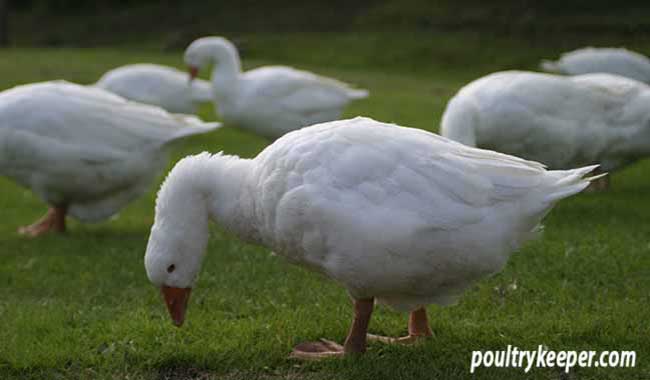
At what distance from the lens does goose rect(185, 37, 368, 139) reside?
478 inches

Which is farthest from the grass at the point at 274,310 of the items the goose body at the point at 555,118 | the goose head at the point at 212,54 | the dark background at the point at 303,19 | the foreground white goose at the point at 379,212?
the dark background at the point at 303,19

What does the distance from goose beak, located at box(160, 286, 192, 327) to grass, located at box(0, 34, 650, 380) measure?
17cm

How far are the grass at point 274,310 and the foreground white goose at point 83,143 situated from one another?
477mm

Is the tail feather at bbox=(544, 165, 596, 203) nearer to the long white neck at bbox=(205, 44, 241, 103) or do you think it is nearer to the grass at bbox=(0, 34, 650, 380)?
the grass at bbox=(0, 34, 650, 380)

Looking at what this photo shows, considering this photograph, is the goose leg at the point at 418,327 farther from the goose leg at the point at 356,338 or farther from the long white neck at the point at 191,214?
the long white neck at the point at 191,214

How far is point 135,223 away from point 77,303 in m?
3.41

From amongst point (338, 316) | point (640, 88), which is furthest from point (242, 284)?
point (640, 88)

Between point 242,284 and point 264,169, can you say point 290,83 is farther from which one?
point 264,169

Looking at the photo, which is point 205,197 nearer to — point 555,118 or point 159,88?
point 555,118

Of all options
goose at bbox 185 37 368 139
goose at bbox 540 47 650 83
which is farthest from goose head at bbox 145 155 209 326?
goose at bbox 540 47 650 83

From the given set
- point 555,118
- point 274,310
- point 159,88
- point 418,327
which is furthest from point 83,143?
point 159,88

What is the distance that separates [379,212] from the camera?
457 centimetres

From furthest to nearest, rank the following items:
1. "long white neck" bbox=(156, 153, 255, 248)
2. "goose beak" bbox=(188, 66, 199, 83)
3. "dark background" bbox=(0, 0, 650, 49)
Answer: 1. "dark background" bbox=(0, 0, 650, 49)
2. "goose beak" bbox=(188, 66, 199, 83)
3. "long white neck" bbox=(156, 153, 255, 248)

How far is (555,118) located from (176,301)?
5.01m
